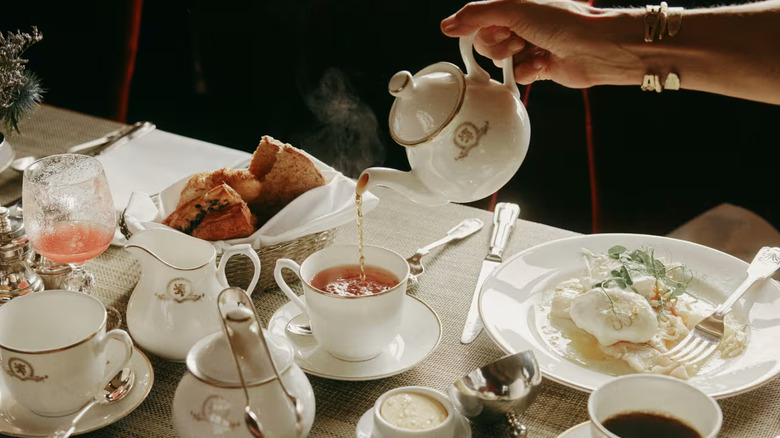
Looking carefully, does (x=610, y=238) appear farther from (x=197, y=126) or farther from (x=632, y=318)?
(x=197, y=126)

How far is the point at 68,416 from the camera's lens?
1.03 m

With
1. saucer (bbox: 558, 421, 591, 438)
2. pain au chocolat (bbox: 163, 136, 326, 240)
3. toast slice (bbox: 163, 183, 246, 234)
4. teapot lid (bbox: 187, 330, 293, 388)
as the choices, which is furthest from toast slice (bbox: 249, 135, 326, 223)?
saucer (bbox: 558, 421, 591, 438)

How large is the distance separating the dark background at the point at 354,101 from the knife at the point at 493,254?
569 millimetres

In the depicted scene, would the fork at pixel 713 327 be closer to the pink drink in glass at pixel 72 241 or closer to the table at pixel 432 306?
the table at pixel 432 306

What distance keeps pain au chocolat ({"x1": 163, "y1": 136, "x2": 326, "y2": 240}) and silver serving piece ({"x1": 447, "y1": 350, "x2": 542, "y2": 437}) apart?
0.55 m

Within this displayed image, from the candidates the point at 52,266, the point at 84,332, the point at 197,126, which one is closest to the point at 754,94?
the point at 84,332

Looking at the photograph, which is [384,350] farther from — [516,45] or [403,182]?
[516,45]

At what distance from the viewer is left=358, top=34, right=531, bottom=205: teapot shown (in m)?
1.10

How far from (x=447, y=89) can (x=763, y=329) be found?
0.63m

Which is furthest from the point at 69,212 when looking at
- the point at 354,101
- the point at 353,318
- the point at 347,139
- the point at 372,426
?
the point at 354,101

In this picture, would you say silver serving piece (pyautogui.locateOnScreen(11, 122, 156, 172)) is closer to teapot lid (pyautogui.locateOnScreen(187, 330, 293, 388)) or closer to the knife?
the knife

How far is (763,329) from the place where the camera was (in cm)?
121

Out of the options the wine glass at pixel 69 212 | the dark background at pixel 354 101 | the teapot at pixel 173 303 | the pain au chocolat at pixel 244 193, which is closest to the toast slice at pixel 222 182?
the pain au chocolat at pixel 244 193

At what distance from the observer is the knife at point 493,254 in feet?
4.13
